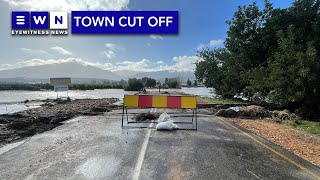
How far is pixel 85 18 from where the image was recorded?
2248cm

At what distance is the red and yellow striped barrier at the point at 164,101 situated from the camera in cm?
1270

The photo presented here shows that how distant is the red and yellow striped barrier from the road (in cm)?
156

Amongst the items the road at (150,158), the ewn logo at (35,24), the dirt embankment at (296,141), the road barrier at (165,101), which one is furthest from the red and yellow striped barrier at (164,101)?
the ewn logo at (35,24)

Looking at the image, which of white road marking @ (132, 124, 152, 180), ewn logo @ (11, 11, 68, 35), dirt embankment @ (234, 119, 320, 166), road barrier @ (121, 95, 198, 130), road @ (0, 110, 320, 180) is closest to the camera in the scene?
white road marking @ (132, 124, 152, 180)

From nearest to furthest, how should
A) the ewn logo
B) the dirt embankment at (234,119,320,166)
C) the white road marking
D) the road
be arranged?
the white road marking → the road → the dirt embankment at (234,119,320,166) → the ewn logo

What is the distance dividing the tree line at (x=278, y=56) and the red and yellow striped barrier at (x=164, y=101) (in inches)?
419

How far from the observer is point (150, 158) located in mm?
7629

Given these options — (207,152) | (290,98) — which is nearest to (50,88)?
(290,98)

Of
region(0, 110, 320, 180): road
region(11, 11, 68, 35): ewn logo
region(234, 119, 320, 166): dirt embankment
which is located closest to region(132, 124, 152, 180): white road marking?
region(0, 110, 320, 180): road

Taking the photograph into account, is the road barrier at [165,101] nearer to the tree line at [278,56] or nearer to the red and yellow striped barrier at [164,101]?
the red and yellow striped barrier at [164,101]

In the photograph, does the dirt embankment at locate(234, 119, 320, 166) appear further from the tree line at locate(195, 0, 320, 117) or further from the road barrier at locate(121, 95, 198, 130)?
the tree line at locate(195, 0, 320, 117)

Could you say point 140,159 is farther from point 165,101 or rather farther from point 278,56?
point 278,56

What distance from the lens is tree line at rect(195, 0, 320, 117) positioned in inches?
821

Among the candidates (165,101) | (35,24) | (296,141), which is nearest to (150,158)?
(165,101)
